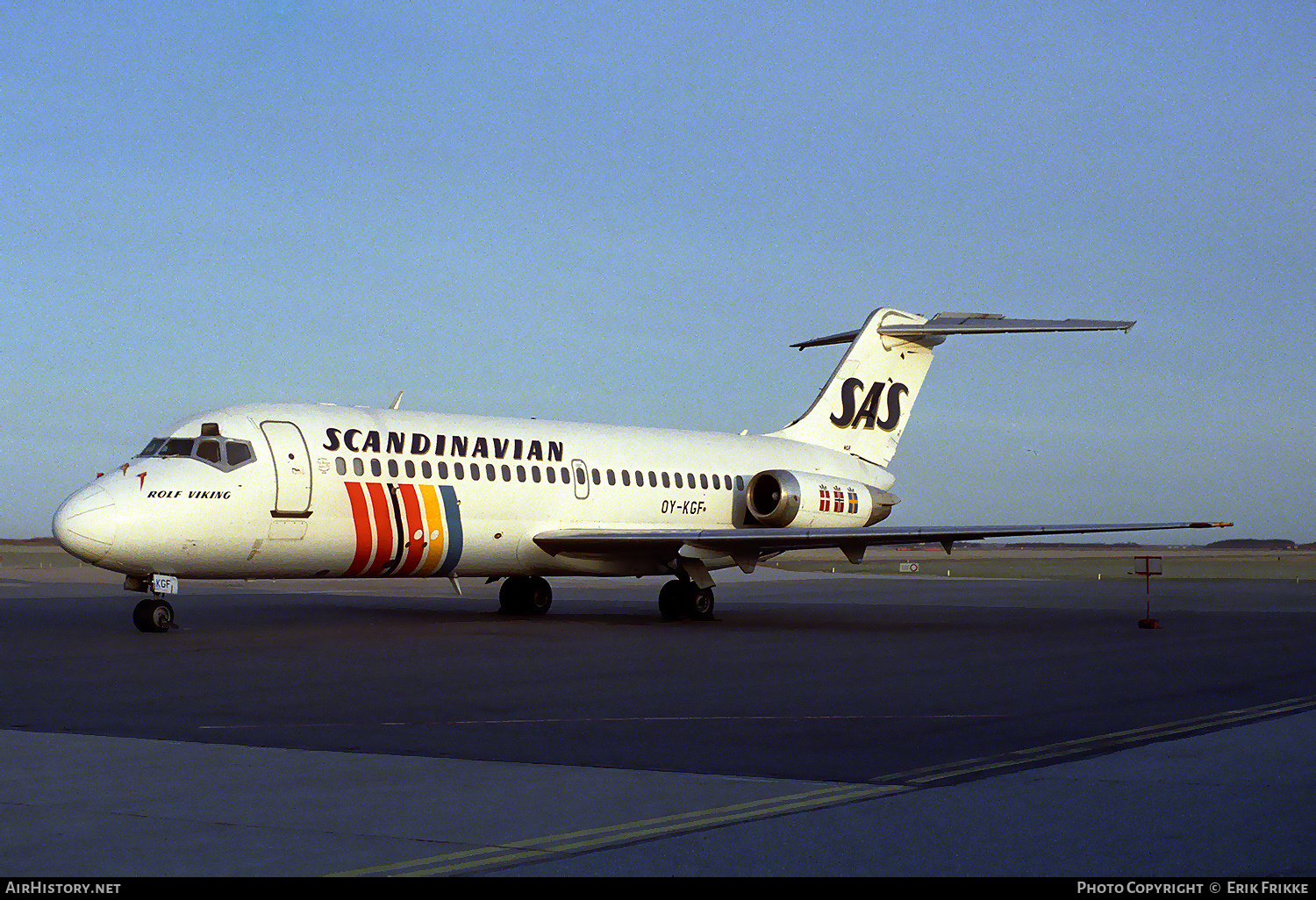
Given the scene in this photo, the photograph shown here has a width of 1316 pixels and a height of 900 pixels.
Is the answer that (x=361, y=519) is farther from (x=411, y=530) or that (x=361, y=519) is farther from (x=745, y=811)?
(x=745, y=811)

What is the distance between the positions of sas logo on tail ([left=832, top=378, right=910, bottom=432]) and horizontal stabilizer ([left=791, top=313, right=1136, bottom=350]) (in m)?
1.21

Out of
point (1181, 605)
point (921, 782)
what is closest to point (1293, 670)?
point (921, 782)

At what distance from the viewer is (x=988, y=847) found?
605cm

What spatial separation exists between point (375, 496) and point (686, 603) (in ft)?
20.8

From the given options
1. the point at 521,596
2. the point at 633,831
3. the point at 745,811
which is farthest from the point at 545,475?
the point at 633,831

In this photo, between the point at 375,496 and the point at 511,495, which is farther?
the point at 511,495

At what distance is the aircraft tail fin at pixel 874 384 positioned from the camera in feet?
105

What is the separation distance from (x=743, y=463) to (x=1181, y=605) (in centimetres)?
992

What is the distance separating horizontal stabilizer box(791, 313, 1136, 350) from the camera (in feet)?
92.7

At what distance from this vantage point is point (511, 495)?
80.0 ft

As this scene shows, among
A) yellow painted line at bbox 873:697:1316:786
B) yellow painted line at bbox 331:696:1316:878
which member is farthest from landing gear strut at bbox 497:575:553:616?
yellow painted line at bbox 331:696:1316:878

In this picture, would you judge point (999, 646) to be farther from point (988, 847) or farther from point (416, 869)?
point (416, 869)

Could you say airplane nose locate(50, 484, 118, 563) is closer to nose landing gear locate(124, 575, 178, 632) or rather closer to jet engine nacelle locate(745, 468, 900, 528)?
nose landing gear locate(124, 575, 178, 632)

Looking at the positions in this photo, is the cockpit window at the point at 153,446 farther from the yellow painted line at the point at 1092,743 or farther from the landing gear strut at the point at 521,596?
the yellow painted line at the point at 1092,743
